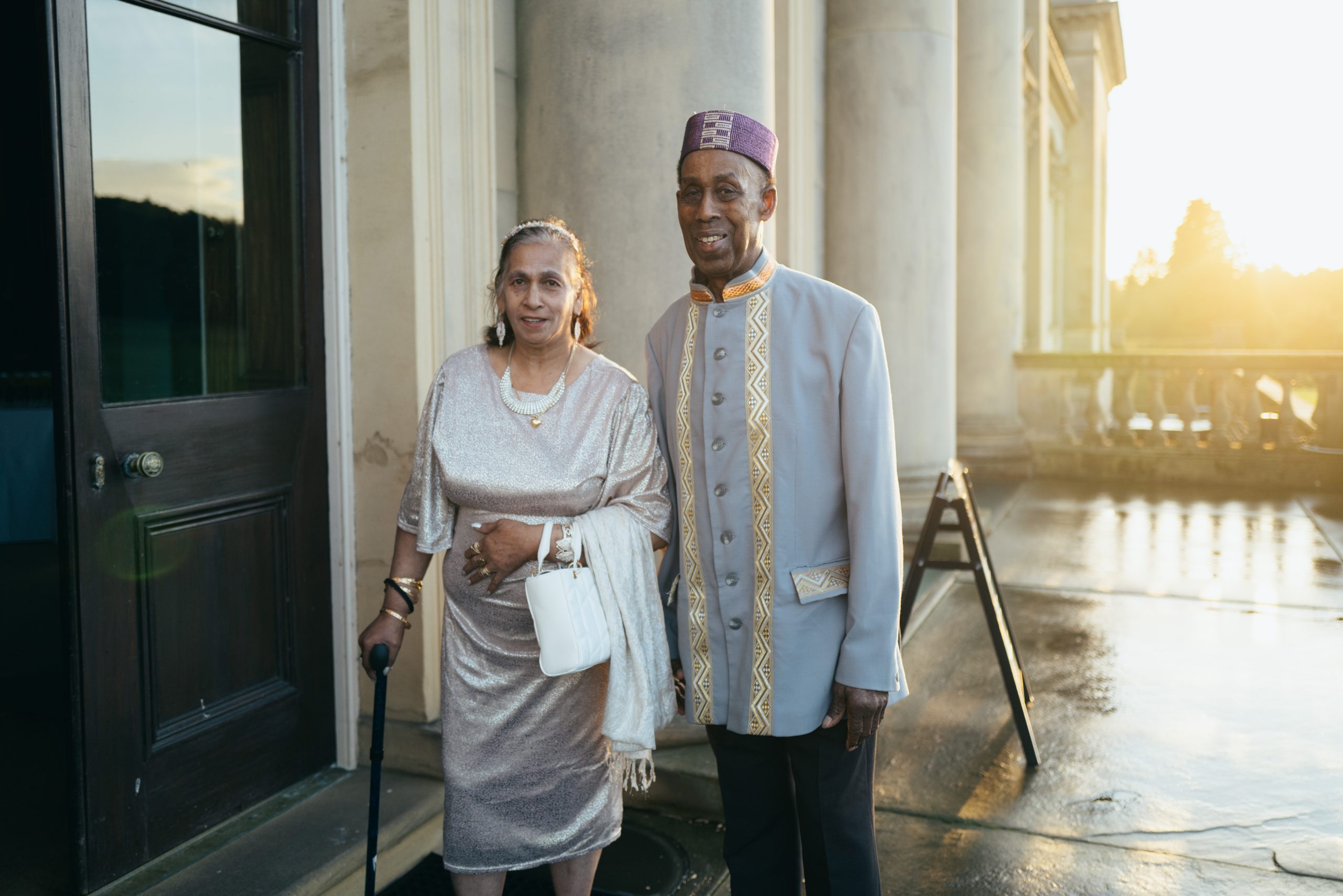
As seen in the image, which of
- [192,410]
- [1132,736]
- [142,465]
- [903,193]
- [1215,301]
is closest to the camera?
[142,465]

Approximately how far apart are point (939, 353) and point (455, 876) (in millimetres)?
5452

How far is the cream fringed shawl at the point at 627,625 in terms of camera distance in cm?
228

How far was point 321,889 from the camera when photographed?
9.46ft

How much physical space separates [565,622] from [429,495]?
1.56 feet

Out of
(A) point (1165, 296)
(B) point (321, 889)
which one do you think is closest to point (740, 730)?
(B) point (321, 889)

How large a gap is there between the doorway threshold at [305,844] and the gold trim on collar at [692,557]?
52.5 inches

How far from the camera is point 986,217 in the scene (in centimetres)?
1110

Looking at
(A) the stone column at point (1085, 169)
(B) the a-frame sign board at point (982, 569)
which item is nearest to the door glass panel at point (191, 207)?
(B) the a-frame sign board at point (982, 569)

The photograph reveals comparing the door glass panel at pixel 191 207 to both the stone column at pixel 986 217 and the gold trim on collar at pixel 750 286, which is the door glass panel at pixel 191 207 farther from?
the stone column at pixel 986 217

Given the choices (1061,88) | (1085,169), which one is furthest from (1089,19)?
(1085,169)

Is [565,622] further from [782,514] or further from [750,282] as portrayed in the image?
[750,282]

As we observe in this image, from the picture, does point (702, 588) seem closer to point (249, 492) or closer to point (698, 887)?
point (698, 887)

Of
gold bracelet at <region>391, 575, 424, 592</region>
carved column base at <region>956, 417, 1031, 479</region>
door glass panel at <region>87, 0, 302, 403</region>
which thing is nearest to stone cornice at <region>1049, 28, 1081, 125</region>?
carved column base at <region>956, 417, 1031, 479</region>

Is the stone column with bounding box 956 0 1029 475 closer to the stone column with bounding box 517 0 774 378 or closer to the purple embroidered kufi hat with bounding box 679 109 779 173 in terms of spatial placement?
the stone column with bounding box 517 0 774 378
